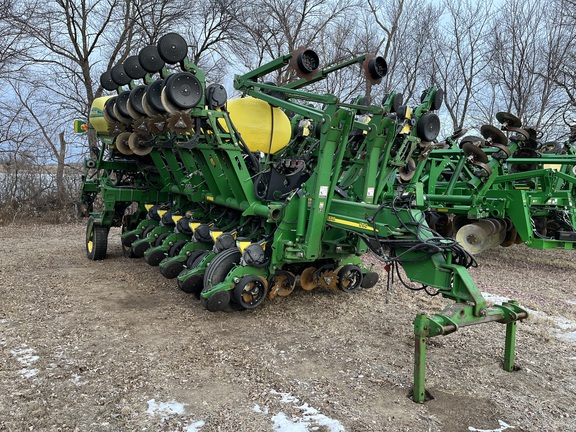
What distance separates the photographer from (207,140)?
224 inches

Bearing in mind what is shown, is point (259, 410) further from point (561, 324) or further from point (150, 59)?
point (150, 59)

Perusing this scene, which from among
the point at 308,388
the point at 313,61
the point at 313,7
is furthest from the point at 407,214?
the point at 313,7

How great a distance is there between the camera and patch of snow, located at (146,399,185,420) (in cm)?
323

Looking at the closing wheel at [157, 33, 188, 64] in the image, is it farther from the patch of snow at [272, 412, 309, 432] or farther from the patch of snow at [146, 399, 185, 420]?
the patch of snow at [272, 412, 309, 432]

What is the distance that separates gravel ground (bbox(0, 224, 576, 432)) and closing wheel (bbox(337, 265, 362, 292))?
155 mm

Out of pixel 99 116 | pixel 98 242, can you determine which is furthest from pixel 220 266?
pixel 99 116

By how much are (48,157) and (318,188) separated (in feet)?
38.3

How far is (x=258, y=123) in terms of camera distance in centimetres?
627

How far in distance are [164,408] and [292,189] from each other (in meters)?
3.19

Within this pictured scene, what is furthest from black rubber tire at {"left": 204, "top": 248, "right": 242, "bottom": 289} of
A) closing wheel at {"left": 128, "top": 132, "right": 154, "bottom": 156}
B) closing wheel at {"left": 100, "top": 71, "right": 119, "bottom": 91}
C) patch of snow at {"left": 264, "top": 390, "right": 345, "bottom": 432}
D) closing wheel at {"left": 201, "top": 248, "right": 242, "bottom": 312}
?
closing wheel at {"left": 100, "top": 71, "right": 119, "bottom": 91}

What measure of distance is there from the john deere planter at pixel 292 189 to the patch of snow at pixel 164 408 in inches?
63.2

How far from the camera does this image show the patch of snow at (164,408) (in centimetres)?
323

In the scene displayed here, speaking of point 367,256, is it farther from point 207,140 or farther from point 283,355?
point 283,355

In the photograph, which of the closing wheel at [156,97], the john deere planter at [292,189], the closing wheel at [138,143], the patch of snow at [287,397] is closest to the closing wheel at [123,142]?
the john deere planter at [292,189]
